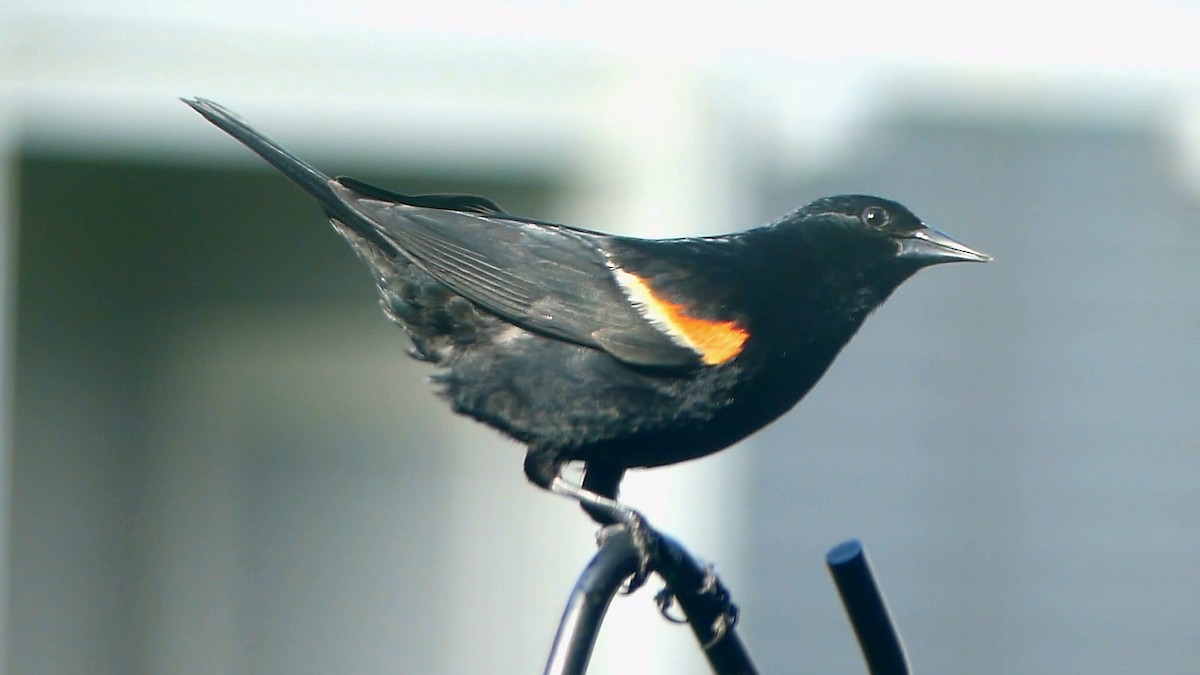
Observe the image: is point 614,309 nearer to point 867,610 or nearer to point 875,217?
point 875,217

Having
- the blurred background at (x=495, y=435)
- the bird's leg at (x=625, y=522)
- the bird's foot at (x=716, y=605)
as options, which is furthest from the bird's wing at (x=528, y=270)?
the blurred background at (x=495, y=435)

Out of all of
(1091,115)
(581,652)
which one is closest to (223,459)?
(1091,115)

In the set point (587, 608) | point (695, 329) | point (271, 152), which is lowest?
point (587, 608)

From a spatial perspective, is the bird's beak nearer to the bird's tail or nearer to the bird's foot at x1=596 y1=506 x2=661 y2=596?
the bird's foot at x1=596 y1=506 x2=661 y2=596

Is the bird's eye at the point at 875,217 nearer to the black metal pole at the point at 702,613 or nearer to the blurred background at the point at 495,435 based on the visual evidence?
the black metal pole at the point at 702,613

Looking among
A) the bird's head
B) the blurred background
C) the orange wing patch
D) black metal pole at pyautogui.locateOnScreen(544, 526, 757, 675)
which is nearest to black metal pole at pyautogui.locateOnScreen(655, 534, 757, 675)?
black metal pole at pyautogui.locateOnScreen(544, 526, 757, 675)

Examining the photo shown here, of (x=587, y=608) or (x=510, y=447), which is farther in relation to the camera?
(x=510, y=447)

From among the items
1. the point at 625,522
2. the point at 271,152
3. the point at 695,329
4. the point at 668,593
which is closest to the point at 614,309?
the point at 695,329
